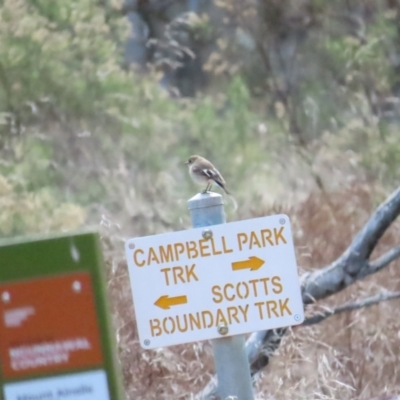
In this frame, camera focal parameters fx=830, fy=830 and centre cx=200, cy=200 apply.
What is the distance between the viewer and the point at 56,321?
1.00 m

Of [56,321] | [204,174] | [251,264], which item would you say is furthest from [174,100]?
[56,321]

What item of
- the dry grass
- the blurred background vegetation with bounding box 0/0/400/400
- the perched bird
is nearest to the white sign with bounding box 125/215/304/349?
the perched bird

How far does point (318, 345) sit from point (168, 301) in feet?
7.06

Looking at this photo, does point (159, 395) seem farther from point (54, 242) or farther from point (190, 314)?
point (54, 242)

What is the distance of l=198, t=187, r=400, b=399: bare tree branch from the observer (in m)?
3.34

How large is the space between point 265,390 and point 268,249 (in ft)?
6.76

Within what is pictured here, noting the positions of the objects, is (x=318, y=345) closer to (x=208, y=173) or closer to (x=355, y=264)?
(x=355, y=264)

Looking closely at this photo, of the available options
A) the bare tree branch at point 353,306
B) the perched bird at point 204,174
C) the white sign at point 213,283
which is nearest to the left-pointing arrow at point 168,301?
the white sign at point 213,283

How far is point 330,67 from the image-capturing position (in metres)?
3.64

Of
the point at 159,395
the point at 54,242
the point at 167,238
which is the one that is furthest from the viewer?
the point at 159,395

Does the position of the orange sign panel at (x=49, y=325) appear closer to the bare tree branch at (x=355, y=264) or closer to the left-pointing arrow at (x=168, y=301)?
the left-pointing arrow at (x=168, y=301)

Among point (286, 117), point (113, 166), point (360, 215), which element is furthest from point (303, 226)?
point (113, 166)

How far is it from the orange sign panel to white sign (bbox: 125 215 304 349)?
32 cm

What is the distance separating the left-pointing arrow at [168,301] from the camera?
1309mm
